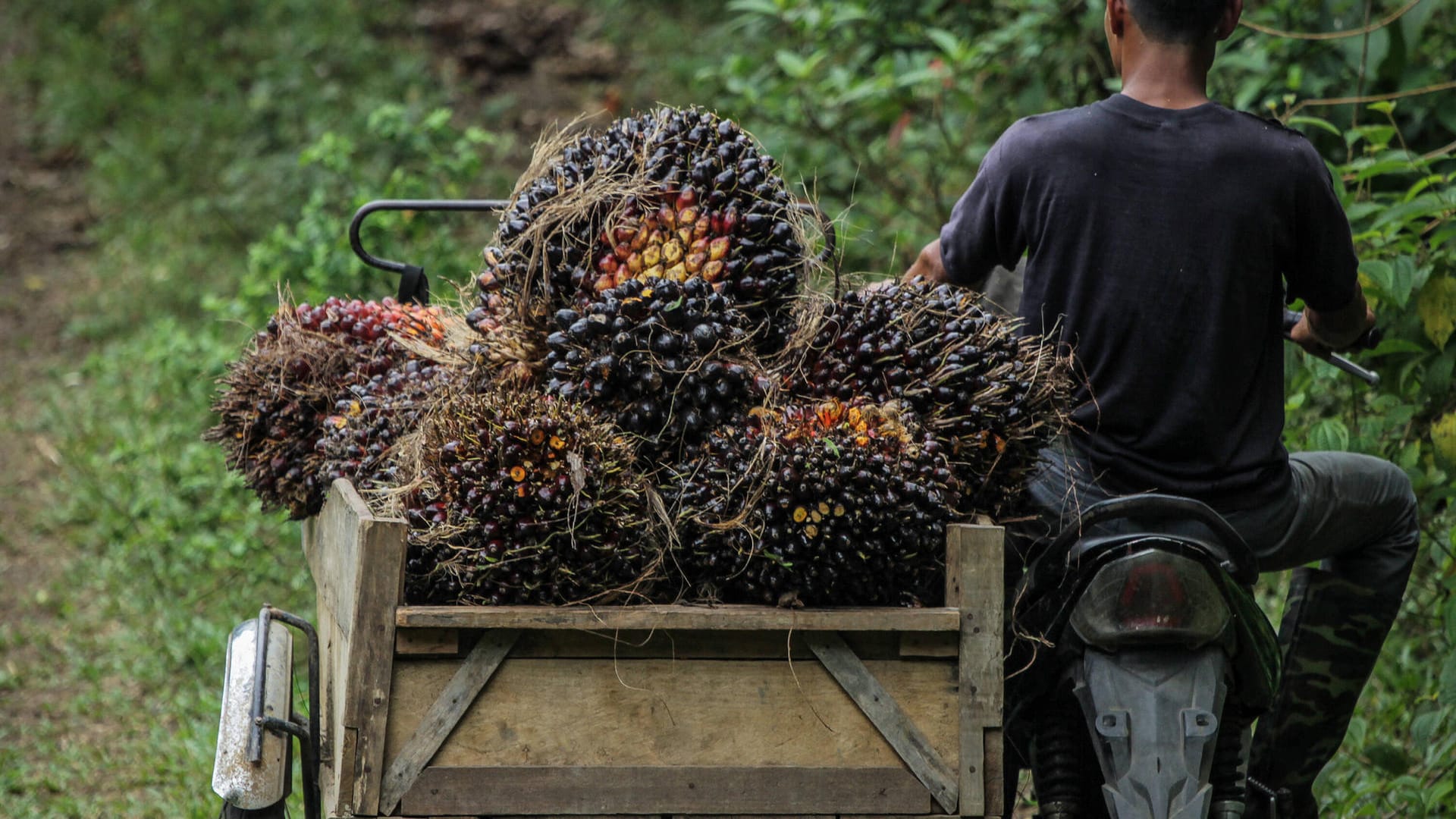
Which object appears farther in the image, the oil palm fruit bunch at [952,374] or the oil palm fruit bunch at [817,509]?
the oil palm fruit bunch at [952,374]

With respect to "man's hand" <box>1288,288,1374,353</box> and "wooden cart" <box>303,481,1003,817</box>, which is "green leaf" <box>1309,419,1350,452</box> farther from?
"wooden cart" <box>303,481,1003,817</box>

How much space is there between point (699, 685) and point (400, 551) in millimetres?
474

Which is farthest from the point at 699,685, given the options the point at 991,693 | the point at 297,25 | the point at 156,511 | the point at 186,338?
the point at 297,25

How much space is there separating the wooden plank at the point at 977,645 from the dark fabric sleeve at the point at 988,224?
0.65 m

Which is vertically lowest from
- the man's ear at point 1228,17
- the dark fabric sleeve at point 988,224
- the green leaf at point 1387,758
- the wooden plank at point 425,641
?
the green leaf at point 1387,758

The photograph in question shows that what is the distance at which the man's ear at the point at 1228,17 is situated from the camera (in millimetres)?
2418

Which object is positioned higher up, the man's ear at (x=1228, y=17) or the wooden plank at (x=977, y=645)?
the man's ear at (x=1228, y=17)

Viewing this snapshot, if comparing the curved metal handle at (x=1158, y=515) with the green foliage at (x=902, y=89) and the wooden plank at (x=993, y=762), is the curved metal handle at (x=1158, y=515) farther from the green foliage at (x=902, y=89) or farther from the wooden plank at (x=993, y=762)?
the green foliage at (x=902, y=89)

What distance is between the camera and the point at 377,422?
7.79 feet

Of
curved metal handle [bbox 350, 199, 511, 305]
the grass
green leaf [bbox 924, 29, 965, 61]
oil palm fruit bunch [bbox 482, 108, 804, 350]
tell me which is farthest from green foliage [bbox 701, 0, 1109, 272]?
oil palm fruit bunch [bbox 482, 108, 804, 350]

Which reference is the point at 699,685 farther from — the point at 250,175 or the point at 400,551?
the point at 250,175

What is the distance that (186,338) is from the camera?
265 inches

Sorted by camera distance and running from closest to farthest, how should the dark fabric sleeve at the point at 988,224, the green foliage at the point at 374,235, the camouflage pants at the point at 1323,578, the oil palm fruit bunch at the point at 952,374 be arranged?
1. the oil palm fruit bunch at the point at 952,374
2. the dark fabric sleeve at the point at 988,224
3. the camouflage pants at the point at 1323,578
4. the green foliage at the point at 374,235

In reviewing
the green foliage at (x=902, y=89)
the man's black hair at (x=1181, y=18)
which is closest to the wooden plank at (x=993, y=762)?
the man's black hair at (x=1181, y=18)
